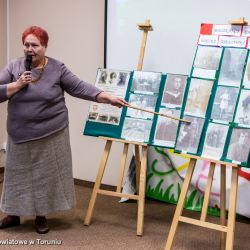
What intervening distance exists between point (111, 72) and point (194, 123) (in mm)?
861

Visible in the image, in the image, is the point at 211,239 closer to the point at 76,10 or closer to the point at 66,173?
the point at 66,173

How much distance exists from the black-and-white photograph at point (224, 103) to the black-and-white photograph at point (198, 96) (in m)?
0.05

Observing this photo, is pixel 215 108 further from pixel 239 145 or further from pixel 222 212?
pixel 222 212

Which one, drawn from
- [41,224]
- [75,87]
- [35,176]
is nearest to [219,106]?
[75,87]

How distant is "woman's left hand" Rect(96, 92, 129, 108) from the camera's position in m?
2.85

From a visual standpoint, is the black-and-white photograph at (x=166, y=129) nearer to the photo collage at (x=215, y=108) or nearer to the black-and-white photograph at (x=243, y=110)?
the photo collage at (x=215, y=108)

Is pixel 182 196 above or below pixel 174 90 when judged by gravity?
below

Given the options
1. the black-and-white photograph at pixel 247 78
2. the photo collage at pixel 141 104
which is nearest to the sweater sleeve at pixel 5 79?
the photo collage at pixel 141 104

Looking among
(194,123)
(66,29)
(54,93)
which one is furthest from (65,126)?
(66,29)

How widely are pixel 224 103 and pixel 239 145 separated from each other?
0.25m

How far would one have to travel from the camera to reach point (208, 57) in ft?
8.31

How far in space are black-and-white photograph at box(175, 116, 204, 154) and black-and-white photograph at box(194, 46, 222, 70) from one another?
0.30 meters

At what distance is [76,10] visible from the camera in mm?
3969

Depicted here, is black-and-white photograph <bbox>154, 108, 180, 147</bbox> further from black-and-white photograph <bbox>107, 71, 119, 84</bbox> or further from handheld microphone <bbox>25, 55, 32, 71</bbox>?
handheld microphone <bbox>25, 55, 32, 71</bbox>
